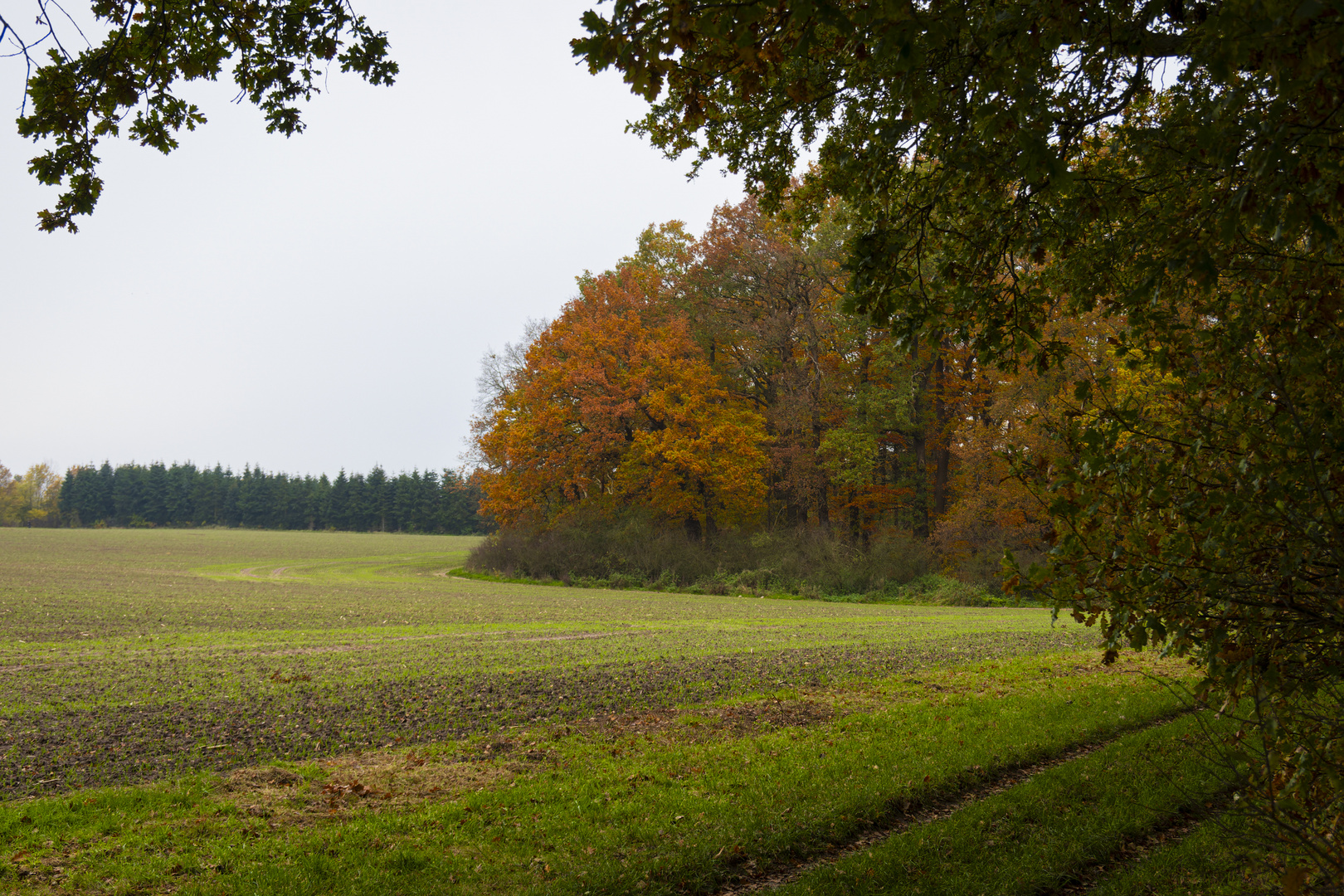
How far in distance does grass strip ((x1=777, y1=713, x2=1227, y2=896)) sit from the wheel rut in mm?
107

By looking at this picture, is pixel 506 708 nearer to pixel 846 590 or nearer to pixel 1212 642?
pixel 1212 642

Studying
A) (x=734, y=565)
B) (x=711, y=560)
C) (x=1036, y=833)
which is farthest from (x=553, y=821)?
(x=711, y=560)

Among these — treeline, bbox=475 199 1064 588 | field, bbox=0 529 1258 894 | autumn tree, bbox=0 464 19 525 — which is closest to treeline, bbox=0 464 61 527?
autumn tree, bbox=0 464 19 525

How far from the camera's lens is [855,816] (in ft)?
18.8

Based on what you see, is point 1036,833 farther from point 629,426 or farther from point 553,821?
point 629,426

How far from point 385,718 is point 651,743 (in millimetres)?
3031

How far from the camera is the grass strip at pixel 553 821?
15.5ft

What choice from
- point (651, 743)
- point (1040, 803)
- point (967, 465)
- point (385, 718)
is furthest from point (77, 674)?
point (967, 465)

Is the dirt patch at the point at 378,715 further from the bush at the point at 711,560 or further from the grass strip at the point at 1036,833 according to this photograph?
the bush at the point at 711,560

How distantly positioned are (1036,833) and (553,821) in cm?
337

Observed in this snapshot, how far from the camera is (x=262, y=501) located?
104375mm

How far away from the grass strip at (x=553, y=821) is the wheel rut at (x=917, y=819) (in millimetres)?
58

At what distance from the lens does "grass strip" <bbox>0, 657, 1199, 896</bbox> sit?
186 inches

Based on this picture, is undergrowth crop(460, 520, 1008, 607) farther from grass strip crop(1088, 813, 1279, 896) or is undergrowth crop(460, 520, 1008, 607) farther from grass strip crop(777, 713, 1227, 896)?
grass strip crop(1088, 813, 1279, 896)
